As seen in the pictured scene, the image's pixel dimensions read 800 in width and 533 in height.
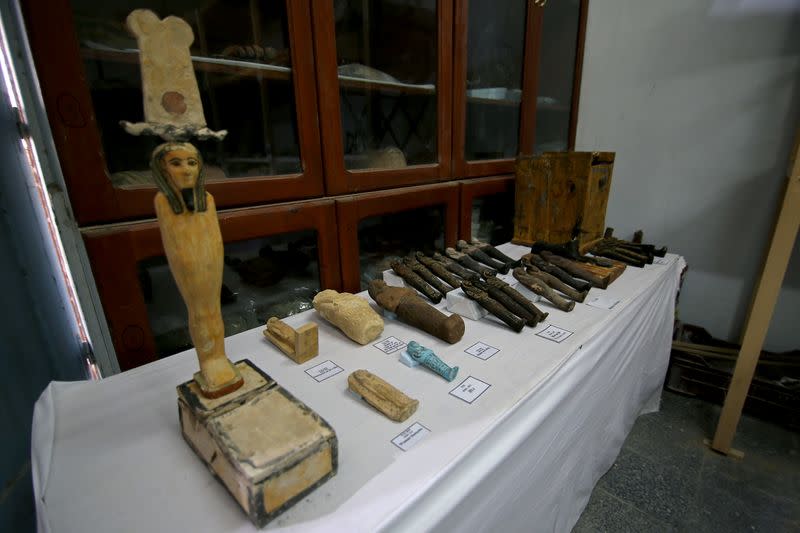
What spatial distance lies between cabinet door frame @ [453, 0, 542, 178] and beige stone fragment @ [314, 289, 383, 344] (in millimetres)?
697

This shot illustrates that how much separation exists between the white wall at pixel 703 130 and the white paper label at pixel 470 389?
159 centimetres

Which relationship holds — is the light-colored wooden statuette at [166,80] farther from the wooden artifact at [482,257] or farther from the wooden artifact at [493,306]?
the wooden artifact at [482,257]

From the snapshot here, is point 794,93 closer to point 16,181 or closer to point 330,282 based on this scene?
point 330,282

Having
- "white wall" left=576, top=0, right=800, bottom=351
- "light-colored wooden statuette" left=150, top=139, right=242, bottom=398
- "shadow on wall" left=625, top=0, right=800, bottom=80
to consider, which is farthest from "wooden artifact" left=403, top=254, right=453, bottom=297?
"shadow on wall" left=625, top=0, right=800, bottom=80

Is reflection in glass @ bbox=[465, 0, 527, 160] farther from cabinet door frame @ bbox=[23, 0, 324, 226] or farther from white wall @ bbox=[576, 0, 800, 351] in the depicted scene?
cabinet door frame @ bbox=[23, 0, 324, 226]

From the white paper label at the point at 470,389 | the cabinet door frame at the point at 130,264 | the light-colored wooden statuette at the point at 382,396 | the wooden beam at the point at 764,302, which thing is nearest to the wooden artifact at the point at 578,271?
the wooden beam at the point at 764,302

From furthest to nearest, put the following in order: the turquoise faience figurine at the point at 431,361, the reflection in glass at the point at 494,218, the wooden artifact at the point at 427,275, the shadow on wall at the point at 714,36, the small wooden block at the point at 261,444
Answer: the reflection in glass at the point at 494,218 < the shadow on wall at the point at 714,36 < the wooden artifact at the point at 427,275 < the turquoise faience figurine at the point at 431,361 < the small wooden block at the point at 261,444

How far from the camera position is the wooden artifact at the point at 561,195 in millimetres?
1224

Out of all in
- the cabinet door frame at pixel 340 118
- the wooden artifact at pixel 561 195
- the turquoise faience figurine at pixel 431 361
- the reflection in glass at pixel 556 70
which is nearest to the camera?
the turquoise faience figurine at pixel 431 361

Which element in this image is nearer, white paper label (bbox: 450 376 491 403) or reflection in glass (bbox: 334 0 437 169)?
white paper label (bbox: 450 376 491 403)

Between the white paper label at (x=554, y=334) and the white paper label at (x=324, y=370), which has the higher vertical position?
the white paper label at (x=554, y=334)

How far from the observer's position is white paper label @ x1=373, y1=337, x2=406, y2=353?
746mm

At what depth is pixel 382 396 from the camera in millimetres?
566

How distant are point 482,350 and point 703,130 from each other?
1569 millimetres
